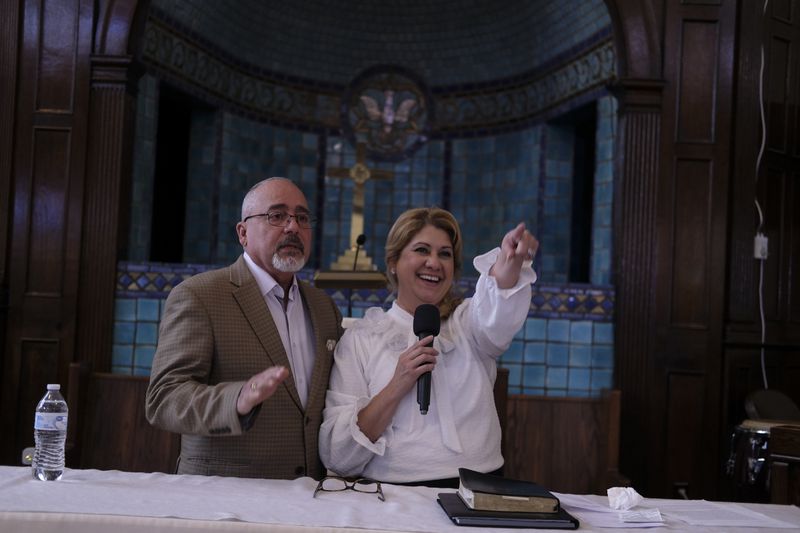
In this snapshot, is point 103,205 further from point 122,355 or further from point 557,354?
point 557,354

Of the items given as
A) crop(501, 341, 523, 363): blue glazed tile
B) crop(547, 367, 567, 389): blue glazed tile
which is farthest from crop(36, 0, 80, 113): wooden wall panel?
crop(547, 367, 567, 389): blue glazed tile

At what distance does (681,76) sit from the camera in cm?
527

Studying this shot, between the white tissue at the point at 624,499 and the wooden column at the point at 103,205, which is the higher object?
the wooden column at the point at 103,205

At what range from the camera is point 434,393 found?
281 cm

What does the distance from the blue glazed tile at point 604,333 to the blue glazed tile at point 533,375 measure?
0.35m

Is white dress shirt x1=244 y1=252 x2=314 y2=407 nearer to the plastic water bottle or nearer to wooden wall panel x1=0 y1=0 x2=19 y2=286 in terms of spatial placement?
the plastic water bottle

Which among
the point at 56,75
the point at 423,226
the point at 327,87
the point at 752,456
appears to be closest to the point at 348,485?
the point at 423,226

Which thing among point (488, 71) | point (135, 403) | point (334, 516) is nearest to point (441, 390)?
point (334, 516)

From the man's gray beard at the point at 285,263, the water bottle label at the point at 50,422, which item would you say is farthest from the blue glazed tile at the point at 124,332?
the water bottle label at the point at 50,422

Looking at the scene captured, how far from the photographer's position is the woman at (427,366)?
2682mm

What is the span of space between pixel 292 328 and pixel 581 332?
2642 millimetres

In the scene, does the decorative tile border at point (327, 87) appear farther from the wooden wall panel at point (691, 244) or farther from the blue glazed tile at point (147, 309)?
the blue glazed tile at point (147, 309)

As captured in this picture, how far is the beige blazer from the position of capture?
2.69m

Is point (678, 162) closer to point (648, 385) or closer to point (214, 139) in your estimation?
point (648, 385)
